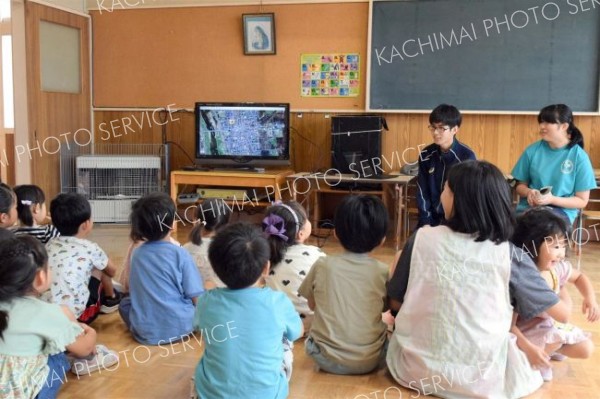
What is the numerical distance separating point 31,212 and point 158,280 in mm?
760

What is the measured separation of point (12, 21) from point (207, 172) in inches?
82.2

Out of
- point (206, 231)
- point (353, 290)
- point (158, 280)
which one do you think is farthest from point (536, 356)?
point (206, 231)

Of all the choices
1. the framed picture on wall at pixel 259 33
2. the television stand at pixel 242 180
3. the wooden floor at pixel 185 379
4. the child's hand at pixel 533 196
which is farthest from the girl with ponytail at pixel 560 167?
the framed picture on wall at pixel 259 33

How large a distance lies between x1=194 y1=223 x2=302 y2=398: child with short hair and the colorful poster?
362cm

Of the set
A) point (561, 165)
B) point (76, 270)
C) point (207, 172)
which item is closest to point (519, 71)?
point (561, 165)

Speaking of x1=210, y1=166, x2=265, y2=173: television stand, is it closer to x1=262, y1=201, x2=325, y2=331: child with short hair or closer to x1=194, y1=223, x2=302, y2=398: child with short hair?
x1=262, y1=201, x2=325, y2=331: child with short hair

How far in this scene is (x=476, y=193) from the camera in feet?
6.17

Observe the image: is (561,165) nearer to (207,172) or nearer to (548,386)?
(548,386)

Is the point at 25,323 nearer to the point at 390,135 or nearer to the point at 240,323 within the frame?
the point at 240,323

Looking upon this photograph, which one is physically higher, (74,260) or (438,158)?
(438,158)

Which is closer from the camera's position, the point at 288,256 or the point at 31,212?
the point at 288,256

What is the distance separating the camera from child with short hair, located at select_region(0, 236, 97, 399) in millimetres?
1690

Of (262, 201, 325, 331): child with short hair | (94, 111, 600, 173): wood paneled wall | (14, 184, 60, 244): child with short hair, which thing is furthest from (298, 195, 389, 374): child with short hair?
(94, 111, 600, 173): wood paneled wall

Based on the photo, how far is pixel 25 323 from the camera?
1.71 metres
